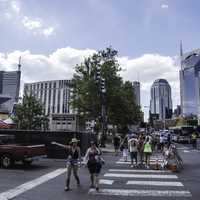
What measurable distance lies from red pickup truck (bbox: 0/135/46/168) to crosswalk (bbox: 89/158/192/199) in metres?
3.76

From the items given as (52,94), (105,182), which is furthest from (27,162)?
(52,94)

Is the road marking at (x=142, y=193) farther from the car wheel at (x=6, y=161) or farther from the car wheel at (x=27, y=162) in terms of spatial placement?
the car wheel at (x=27, y=162)

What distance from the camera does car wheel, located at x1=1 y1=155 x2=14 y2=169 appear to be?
16734mm

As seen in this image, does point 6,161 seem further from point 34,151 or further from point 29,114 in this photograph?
point 29,114

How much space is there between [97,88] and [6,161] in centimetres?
2568

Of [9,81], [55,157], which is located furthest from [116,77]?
[9,81]

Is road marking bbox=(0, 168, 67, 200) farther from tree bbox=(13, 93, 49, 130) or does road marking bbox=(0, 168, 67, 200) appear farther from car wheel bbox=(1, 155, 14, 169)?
tree bbox=(13, 93, 49, 130)

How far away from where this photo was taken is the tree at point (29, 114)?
49.0 meters

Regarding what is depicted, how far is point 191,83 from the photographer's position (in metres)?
148

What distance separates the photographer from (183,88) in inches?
6186

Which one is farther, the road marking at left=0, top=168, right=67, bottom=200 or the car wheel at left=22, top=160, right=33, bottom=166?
the car wheel at left=22, top=160, right=33, bottom=166

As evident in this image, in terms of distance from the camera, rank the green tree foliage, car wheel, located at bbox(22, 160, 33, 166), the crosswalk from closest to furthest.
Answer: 1. the crosswalk
2. car wheel, located at bbox(22, 160, 33, 166)
3. the green tree foliage

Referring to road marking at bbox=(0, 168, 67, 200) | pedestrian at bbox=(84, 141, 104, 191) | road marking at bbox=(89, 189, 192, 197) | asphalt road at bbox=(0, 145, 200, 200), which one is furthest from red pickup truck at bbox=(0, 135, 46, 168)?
road marking at bbox=(89, 189, 192, 197)

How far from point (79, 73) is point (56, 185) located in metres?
34.4
